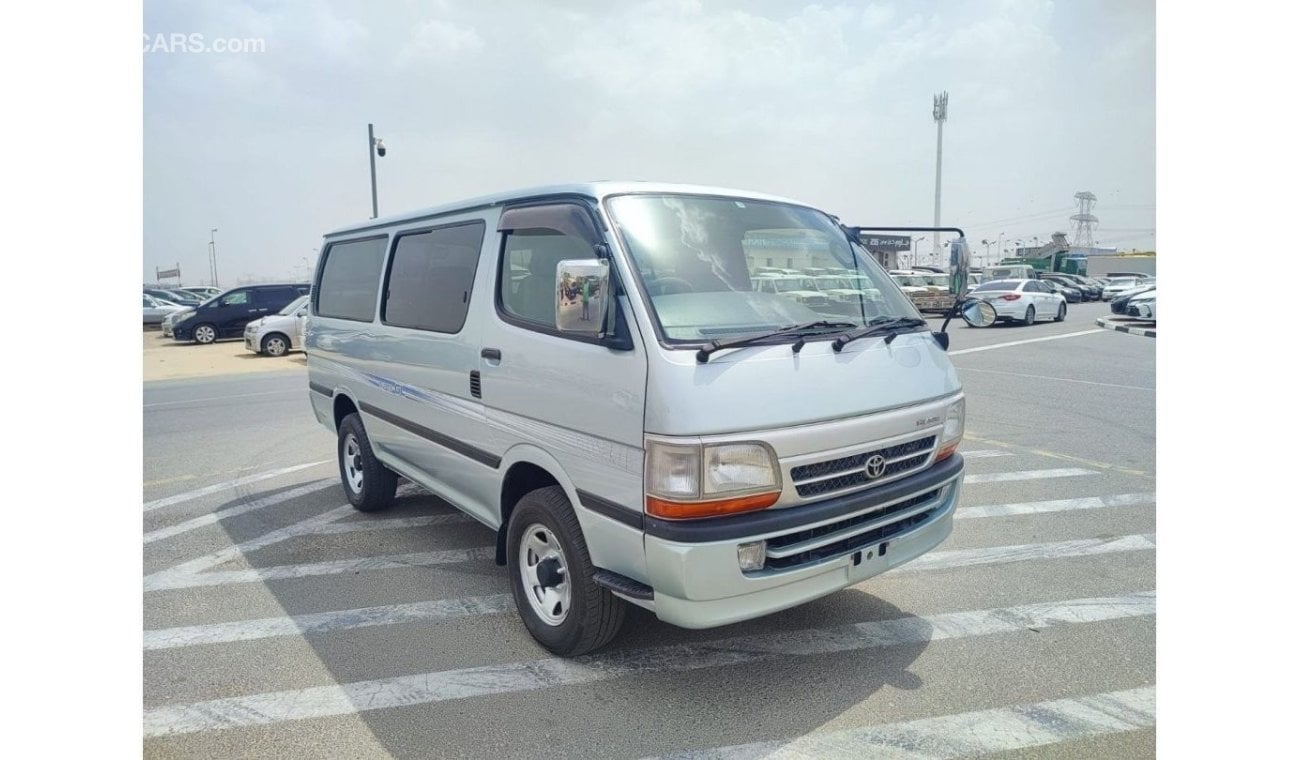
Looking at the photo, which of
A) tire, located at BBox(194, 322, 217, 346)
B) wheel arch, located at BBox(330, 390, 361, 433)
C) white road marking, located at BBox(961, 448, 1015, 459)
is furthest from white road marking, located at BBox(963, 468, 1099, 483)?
tire, located at BBox(194, 322, 217, 346)

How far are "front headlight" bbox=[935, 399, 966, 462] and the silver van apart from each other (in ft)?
0.05

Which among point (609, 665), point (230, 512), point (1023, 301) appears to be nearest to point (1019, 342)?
point (1023, 301)

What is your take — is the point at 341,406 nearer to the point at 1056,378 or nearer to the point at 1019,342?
the point at 1056,378

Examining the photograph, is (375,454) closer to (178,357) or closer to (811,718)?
(811,718)

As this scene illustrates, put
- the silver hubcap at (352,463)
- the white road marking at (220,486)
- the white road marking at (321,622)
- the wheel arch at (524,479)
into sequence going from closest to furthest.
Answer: the wheel arch at (524,479) < the white road marking at (321,622) < the silver hubcap at (352,463) < the white road marking at (220,486)

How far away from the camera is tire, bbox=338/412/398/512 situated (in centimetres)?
587

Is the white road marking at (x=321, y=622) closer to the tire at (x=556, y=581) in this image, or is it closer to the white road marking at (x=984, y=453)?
the tire at (x=556, y=581)

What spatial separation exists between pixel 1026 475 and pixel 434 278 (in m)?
5.23

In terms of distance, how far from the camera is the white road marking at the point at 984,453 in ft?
24.9

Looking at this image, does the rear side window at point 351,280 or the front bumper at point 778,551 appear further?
the rear side window at point 351,280

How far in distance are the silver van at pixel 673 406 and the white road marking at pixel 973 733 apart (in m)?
0.52

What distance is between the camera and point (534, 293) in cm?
388

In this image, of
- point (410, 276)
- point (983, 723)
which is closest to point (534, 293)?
point (410, 276)

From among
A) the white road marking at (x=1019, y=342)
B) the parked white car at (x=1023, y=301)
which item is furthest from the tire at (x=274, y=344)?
the parked white car at (x=1023, y=301)
